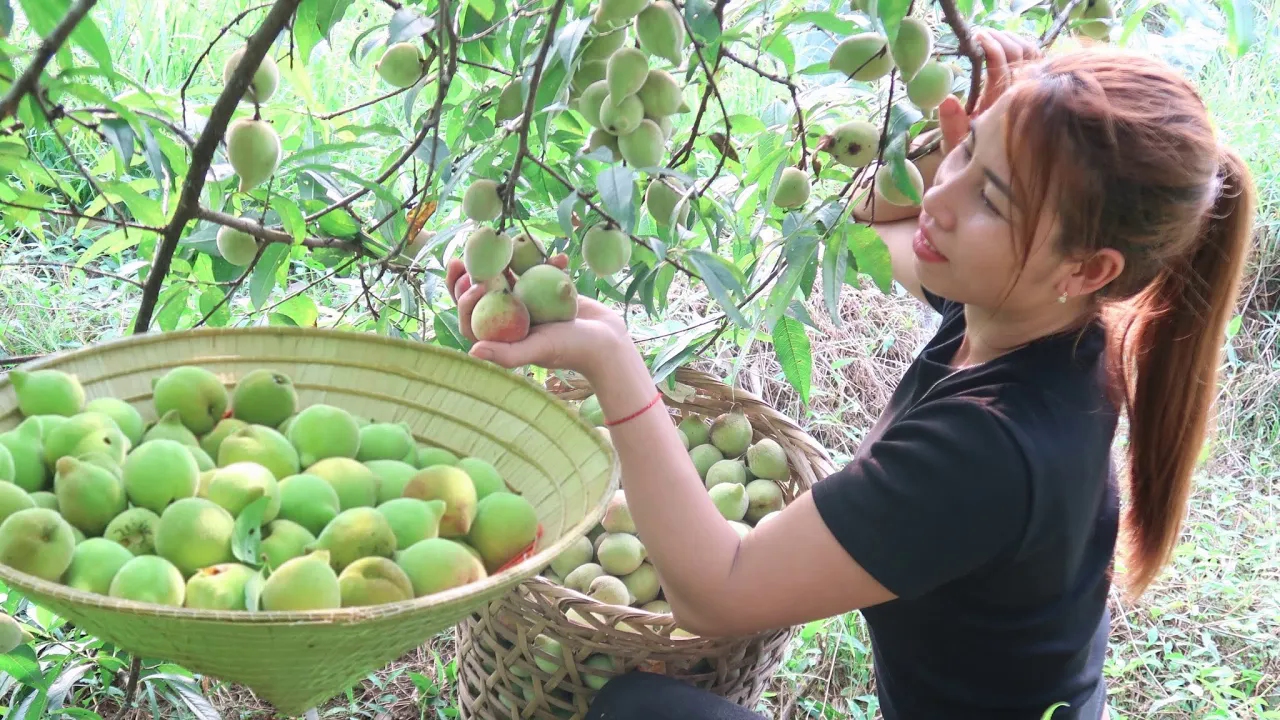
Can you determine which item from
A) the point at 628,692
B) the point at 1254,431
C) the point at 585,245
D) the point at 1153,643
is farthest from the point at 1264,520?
the point at 585,245

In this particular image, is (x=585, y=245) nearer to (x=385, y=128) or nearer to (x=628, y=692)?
(x=385, y=128)

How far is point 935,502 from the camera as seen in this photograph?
1105 millimetres

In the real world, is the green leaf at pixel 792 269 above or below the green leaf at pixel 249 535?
below

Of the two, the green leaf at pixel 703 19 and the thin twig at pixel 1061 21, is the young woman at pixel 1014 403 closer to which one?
the thin twig at pixel 1061 21

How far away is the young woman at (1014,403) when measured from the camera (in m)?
1.06

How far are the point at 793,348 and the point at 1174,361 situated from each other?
44 centimetres

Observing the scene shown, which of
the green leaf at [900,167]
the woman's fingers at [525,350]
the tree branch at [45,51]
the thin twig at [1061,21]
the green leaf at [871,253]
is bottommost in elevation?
the green leaf at [871,253]

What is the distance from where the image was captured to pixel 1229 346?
9.02 feet

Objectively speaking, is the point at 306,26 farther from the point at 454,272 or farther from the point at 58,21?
the point at 58,21

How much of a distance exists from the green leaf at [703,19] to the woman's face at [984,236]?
0.98 ft

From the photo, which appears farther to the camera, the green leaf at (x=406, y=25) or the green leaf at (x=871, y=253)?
the green leaf at (x=871, y=253)

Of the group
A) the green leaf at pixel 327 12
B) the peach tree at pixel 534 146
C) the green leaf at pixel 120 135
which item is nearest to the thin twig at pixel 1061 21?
the peach tree at pixel 534 146

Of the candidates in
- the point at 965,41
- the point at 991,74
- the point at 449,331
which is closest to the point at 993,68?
the point at 991,74

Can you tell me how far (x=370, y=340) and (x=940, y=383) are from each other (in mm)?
648
